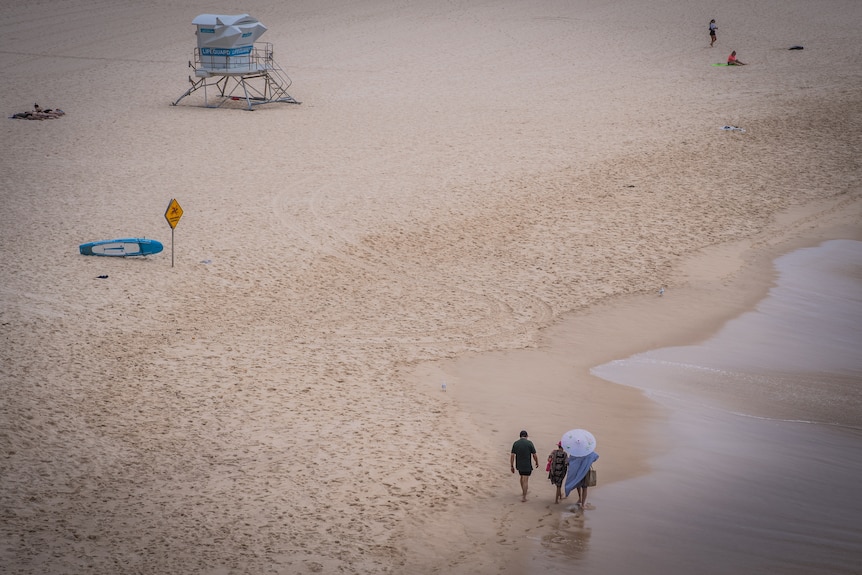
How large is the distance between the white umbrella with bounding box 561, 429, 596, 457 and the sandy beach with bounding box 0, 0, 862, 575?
0.86 meters

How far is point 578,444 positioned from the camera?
1008 centimetres

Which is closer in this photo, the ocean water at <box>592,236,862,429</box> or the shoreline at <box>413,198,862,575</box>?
the shoreline at <box>413,198,862,575</box>

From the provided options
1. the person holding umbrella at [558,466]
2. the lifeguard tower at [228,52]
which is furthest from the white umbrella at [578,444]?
the lifeguard tower at [228,52]

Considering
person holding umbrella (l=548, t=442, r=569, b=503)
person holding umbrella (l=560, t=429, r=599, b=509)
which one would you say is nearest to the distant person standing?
person holding umbrella (l=548, t=442, r=569, b=503)

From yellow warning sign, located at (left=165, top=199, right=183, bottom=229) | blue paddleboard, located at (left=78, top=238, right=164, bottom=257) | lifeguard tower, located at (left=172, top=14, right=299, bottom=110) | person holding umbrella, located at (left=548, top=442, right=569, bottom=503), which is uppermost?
lifeguard tower, located at (left=172, top=14, right=299, bottom=110)

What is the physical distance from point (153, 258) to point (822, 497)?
1326 centimetres

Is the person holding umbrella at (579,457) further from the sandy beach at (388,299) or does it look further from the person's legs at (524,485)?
the person's legs at (524,485)

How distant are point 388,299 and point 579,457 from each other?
7.16m

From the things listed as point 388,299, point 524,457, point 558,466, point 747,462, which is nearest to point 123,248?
point 388,299

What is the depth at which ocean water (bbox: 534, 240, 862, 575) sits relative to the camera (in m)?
9.62

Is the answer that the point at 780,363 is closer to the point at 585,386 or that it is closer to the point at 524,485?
the point at 585,386

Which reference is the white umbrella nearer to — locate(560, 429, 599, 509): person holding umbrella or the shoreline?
locate(560, 429, 599, 509): person holding umbrella

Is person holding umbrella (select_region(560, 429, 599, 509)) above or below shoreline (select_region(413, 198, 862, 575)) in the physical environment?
above

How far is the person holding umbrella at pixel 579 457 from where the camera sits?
397 inches
